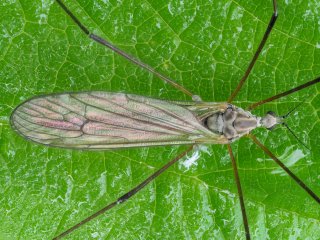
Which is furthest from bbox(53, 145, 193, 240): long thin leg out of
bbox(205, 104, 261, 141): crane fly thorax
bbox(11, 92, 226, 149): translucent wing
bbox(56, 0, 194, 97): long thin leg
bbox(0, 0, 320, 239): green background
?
bbox(56, 0, 194, 97): long thin leg

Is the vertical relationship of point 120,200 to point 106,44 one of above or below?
below

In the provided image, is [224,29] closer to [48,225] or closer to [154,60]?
[154,60]

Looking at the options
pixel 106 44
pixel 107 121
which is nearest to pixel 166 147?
pixel 107 121

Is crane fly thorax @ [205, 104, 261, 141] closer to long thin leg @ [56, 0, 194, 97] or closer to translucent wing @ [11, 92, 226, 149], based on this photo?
translucent wing @ [11, 92, 226, 149]

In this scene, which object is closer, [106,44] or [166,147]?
[106,44]

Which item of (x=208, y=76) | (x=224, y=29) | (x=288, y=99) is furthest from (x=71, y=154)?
(x=288, y=99)

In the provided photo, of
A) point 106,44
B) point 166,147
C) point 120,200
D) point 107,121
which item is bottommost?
point 120,200

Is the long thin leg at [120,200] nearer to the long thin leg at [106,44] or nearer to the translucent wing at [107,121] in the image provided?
the translucent wing at [107,121]

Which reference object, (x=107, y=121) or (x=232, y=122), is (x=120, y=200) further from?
(x=232, y=122)
